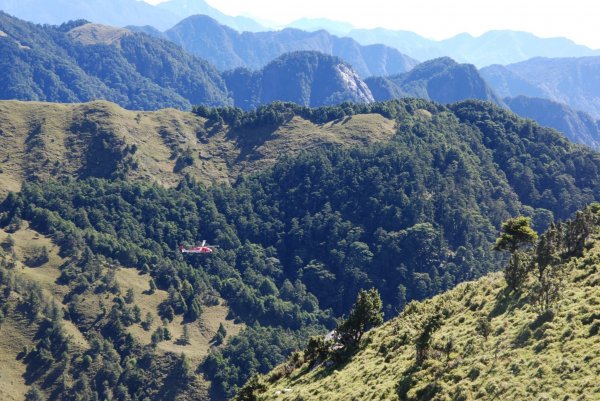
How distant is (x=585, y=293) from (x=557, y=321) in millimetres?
4559

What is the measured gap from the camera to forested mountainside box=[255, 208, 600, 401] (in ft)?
115

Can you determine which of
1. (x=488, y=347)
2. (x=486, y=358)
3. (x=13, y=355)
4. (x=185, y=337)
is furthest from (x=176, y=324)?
(x=486, y=358)

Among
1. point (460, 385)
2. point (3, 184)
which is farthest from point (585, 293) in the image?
point (3, 184)

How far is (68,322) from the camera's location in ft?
506

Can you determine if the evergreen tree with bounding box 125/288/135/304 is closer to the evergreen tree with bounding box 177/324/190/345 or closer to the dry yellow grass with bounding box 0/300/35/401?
the evergreen tree with bounding box 177/324/190/345

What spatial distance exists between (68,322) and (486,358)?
138 m

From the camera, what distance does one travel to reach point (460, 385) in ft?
121

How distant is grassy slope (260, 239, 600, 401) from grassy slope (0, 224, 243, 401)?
102 metres

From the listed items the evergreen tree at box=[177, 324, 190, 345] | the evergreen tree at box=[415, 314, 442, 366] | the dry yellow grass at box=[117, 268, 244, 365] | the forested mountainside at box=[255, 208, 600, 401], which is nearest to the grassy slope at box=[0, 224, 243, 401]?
the dry yellow grass at box=[117, 268, 244, 365]

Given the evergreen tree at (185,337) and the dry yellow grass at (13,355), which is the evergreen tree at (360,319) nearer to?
the dry yellow grass at (13,355)

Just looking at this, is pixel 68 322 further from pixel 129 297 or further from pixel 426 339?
pixel 426 339

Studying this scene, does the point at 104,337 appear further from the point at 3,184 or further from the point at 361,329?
the point at 361,329

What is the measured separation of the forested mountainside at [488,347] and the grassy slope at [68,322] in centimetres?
9892

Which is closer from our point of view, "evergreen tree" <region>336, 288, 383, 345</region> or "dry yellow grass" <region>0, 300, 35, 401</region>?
"evergreen tree" <region>336, 288, 383, 345</region>
